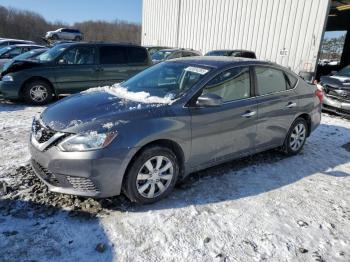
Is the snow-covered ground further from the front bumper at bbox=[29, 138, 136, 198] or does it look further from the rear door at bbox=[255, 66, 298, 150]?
the rear door at bbox=[255, 66, 298, 150]

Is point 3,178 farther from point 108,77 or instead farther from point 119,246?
point 108,77

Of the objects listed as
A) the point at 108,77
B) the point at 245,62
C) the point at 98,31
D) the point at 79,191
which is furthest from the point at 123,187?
the point at 98,31

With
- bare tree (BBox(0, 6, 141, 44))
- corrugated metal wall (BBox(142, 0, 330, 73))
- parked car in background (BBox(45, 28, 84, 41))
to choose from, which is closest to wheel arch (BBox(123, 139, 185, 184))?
corrugated metal wall (BBox(142, 0, 330, 73))

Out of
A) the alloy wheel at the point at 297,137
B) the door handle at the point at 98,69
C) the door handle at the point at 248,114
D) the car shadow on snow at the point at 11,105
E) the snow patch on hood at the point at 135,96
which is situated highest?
the snow patch on hood at the point at 135,96

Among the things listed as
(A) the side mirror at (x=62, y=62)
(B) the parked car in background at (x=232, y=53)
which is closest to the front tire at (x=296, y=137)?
(A) the side mirror at (x=62, y=62)

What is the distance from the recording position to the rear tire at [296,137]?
17.3 feet

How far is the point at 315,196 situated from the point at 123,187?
7.91 feet

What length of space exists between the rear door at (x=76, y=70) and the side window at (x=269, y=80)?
5.15 meters

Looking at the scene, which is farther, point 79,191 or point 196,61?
point 196,61

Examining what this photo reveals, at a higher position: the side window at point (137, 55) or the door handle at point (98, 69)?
the side window at point (137, 55)

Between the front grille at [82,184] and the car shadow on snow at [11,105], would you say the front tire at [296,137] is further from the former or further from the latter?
the car shadow on snow at [11,105]

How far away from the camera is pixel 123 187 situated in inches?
135

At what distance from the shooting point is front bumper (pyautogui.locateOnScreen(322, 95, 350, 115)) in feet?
27.8

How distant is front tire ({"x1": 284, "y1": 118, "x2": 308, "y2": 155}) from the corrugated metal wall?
878 cm
